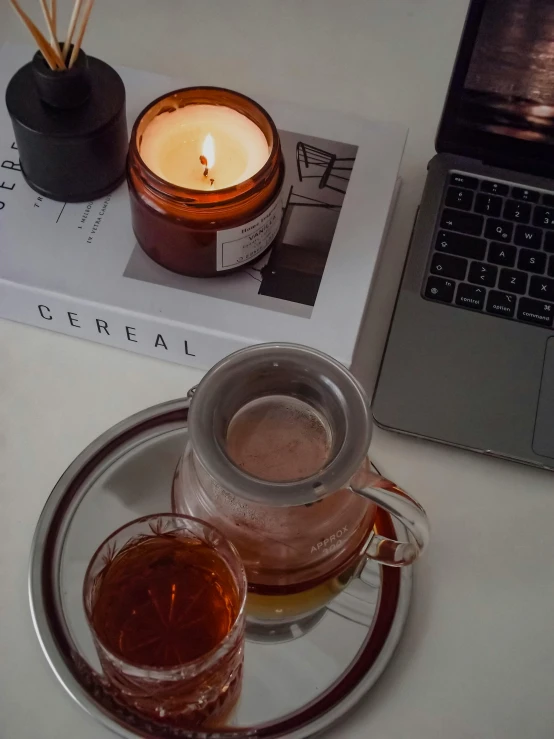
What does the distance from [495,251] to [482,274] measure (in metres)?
0.02

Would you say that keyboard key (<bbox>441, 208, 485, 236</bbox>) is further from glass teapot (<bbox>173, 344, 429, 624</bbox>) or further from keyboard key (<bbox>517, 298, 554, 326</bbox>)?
glass teapot (<bbox>173, 344, 429, 624</bbox>)

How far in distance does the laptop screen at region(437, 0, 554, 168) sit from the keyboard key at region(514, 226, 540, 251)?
0.05 metres

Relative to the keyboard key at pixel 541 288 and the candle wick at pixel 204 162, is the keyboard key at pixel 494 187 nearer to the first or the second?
the keyboard key at pixel 541 288

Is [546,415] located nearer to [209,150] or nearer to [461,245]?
[461,245]

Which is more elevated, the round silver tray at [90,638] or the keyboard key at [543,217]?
the keyboard key at [543,217]

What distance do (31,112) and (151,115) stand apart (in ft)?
0.23

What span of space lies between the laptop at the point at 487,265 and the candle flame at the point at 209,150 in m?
0.14

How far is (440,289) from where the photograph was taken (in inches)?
20.1

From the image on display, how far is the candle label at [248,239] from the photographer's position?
0.46m

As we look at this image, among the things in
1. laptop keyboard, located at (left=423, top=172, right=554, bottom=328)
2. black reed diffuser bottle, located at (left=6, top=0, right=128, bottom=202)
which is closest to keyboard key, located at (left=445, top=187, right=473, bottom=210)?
laptop keyboard, located at (left=423, top=172, right=554, bottom=328)

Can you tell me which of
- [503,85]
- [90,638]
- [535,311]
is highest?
[503,85]

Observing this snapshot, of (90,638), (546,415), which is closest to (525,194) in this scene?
(546,415)

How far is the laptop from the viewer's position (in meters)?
0.47

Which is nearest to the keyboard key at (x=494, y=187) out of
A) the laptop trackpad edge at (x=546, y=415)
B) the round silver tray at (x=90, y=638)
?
the laptop trackpad edge at (x=546, y=415)
